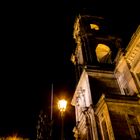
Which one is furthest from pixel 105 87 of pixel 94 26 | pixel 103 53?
pixel 94 26

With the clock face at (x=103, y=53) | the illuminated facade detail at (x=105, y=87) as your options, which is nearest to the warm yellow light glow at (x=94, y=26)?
the illuminated facade detail at (x=105, y=87)

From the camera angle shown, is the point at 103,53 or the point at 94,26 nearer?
the point at 103,53

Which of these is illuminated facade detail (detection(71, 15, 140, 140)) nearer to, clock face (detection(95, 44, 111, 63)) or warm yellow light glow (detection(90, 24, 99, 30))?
clock face (detection(95, 44, 111, 63))

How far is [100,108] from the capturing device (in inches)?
982

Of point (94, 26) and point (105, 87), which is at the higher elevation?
point (94, 26)

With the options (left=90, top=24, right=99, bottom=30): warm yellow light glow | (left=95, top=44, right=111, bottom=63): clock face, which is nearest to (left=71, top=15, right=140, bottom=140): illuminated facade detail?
(left=95, top=44, right=111, bottom=63): clock face

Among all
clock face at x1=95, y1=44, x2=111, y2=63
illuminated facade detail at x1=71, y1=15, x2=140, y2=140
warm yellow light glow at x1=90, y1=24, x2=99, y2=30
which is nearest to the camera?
illuminated facade detail at x1=71, y1=15, x2=140, y2=140

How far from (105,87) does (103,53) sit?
10.4 meters

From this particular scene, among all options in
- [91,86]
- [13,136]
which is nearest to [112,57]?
[91,86]

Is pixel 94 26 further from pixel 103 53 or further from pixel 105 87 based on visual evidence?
pixel 105 87

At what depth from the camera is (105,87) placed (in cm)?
3092

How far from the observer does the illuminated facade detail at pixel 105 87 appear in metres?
22.8

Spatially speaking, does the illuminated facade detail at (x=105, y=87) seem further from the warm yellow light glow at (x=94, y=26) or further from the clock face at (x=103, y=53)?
the warm yellow light glow at (x=94, y=26)

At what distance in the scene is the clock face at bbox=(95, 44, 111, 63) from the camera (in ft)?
127
